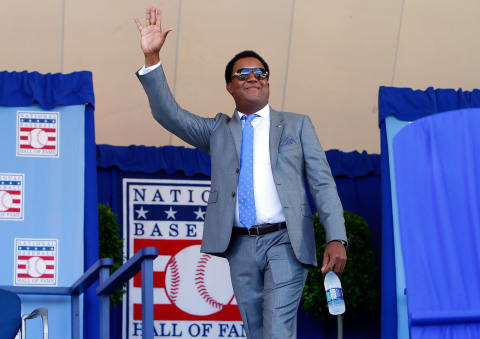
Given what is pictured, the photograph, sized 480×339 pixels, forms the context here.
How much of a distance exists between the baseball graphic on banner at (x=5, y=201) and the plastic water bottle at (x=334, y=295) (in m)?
2.10

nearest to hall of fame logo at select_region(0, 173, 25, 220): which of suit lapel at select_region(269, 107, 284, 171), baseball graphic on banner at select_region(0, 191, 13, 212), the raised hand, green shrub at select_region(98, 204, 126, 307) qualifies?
baseball graphic on banner at select_region(0, 191, 13, 212)

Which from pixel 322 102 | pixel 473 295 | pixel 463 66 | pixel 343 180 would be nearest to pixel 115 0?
pixel 322 102

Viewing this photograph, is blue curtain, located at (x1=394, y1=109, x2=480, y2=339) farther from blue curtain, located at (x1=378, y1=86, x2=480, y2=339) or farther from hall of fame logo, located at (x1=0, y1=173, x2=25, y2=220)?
blue curtain, located at (x1=378, y1=86, x2=480, y2=339)

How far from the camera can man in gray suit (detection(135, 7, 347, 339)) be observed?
8.52 feet

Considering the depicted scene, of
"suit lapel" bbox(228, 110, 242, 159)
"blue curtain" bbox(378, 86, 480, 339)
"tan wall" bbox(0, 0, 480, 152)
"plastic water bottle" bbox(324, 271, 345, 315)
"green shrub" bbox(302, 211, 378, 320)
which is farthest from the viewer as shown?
"tan wall" bbox(0, 0, 480, 152)

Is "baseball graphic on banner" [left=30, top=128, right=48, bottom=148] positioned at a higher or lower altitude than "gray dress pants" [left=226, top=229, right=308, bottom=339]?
higher

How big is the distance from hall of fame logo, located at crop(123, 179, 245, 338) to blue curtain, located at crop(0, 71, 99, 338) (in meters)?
1.66

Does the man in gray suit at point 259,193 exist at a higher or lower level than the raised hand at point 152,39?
lower

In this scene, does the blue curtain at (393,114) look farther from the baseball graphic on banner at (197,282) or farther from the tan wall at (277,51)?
the baseball graphic on banner at (197,282)

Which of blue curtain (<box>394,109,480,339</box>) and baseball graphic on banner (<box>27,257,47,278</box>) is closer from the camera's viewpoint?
blue curtain (<box>394,109,480,339</box>)

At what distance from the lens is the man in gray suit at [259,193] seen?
8.52ft

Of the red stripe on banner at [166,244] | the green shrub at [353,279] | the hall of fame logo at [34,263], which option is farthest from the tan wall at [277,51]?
the hall of fame logo at [34,263]

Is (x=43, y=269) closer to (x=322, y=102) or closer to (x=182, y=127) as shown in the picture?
(x=182, y=127)

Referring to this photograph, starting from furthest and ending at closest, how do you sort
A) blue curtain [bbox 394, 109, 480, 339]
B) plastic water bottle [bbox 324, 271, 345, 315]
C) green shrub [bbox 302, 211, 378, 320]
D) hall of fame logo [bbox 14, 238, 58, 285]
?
green shrub [bbox 302, 211, 378, 320] < hall of fame logo [bbox 14, 238, 58, 285] < plastic water bottle [bbox 324, 271, 345, 315] < blue curtain [bbox 394, 109, 480, 339]
